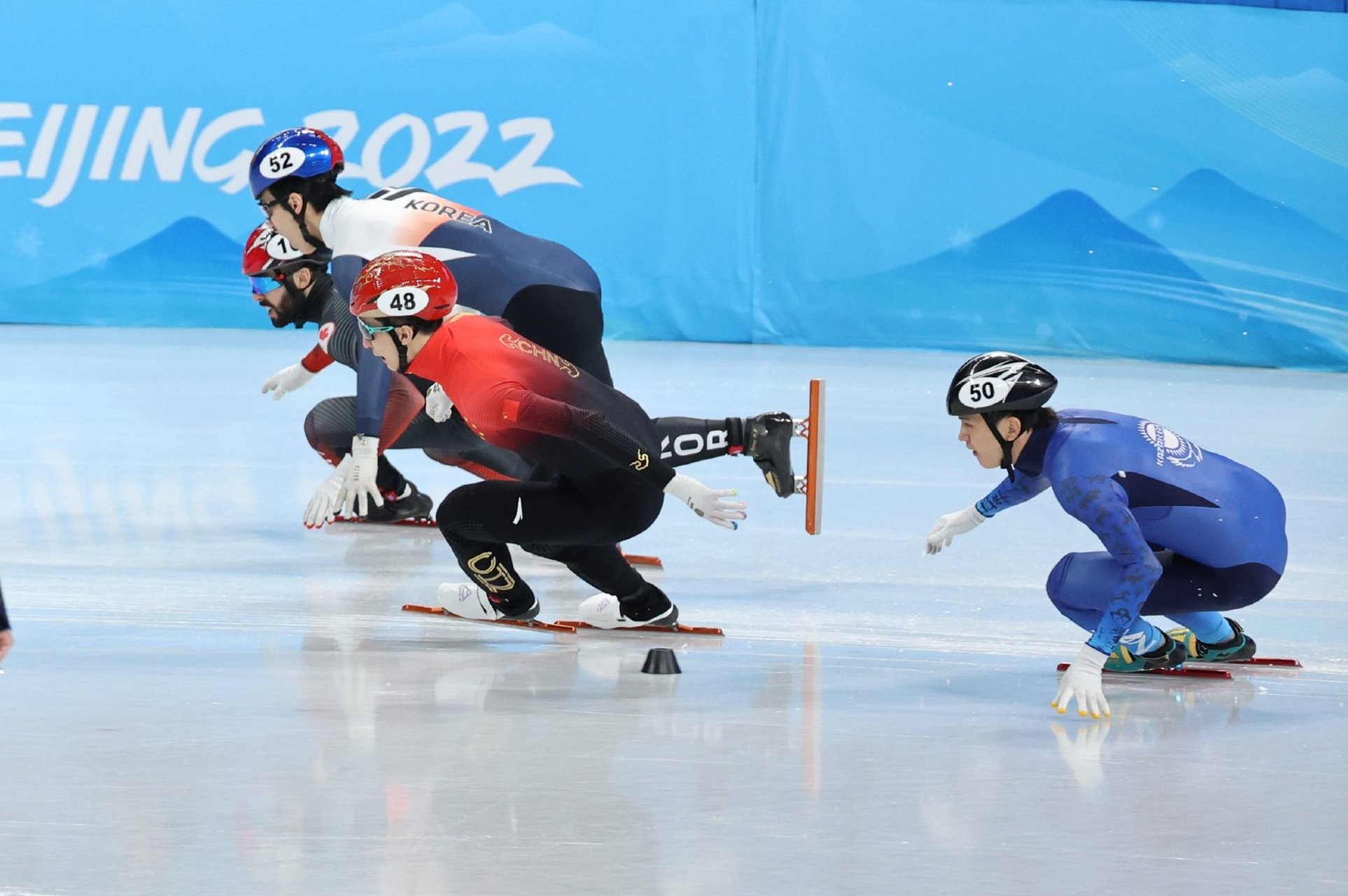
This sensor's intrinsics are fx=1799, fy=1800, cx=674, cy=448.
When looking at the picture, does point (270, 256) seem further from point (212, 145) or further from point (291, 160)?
point (212, 145)

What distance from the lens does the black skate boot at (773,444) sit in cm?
548

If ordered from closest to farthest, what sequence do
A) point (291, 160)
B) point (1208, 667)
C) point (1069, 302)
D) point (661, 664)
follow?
point (661, 664), point (1208, 667), point (291, 160), point (1069, 302)

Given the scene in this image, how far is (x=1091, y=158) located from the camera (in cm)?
1184

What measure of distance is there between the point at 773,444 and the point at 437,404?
113 cm

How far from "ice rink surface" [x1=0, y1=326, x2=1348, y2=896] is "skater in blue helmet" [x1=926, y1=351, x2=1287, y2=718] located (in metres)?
0.14

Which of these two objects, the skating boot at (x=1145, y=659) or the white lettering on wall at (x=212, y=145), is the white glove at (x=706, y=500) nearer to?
the skating boot at (x=1145, y=659)

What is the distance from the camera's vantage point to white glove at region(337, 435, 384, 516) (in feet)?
17.4

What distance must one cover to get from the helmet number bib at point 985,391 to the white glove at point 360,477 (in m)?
1.98

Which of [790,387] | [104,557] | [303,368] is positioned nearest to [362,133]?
[790,387]

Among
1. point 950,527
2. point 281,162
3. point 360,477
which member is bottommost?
point 950,527

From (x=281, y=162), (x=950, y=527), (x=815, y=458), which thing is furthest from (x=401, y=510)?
(x=950, y=527)

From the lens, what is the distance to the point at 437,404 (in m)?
4.88

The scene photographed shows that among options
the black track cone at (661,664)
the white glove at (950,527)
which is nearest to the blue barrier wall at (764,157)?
the white glove at (950,527)

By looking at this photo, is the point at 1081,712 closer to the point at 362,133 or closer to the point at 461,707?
the point at 461,707
